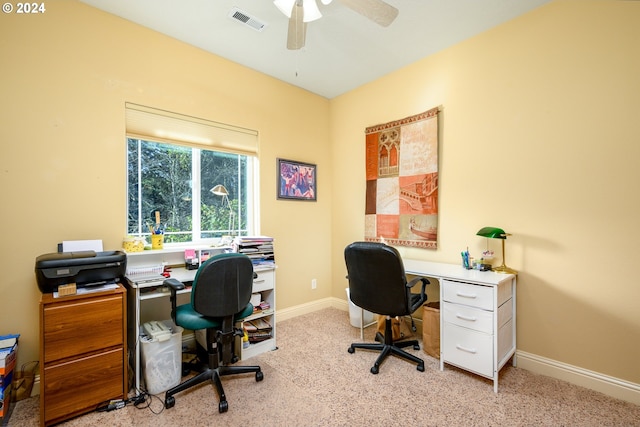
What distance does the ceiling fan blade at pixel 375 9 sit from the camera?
66.4 inches

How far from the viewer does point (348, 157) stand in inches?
141

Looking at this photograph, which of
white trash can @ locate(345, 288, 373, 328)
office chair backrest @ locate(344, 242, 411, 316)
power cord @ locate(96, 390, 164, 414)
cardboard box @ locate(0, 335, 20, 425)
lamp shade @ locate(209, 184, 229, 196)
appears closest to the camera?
cardboard box @ locate(0, 335, 20, 425)

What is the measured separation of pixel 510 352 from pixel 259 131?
3.05 meters

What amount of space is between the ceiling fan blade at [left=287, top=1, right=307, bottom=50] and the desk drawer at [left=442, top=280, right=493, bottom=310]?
2096 millimetres

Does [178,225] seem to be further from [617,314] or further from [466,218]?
[617,314]

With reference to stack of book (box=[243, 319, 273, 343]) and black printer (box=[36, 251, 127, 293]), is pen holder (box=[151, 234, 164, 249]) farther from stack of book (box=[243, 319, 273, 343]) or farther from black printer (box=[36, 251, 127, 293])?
stack of book (box=[243, 319, 273, 343])

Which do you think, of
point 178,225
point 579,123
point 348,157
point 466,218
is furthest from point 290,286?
point 579,123

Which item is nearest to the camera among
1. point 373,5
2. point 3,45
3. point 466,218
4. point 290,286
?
point 373,5

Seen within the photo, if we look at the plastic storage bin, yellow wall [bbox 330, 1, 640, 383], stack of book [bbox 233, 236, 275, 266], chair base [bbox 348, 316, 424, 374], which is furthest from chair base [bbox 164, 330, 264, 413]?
yellow wall [bbox 330, 1, 640, 383]

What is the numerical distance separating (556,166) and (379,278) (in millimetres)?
1565

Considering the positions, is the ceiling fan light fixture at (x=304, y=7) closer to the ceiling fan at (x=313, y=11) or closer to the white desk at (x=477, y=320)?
the ceiling fan at (x=313, y=11)

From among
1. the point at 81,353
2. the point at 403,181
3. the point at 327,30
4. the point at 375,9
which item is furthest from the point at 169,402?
the point at 327,30

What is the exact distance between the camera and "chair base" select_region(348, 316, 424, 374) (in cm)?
217

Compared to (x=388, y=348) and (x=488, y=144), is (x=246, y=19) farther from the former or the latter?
(x=388, y=348)
